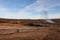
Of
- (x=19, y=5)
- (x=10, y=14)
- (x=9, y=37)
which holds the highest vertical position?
(x=19, y=5)

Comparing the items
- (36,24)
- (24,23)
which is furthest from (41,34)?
(24,23)

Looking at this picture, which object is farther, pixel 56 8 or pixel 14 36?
pixel 56 8

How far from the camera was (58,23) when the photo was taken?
2064 mm

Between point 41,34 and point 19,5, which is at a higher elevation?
point 19,5

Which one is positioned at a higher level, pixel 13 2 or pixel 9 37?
pixel 13 2

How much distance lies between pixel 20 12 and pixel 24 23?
0.67ft

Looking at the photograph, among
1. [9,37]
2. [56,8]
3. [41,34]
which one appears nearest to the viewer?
[9,37]

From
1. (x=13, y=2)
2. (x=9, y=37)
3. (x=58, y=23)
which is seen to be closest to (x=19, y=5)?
(x=13, y=2)

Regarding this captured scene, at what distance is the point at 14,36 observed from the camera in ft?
6.18

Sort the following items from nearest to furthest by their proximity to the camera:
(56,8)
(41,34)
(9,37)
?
(9,37) → (41,34) → (56,8)

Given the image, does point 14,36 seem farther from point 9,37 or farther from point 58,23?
point 58,23

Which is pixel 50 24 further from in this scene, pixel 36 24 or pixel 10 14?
pixel 10 14

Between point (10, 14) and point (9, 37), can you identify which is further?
point (10, 14)

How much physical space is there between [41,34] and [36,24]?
0.19 meters
